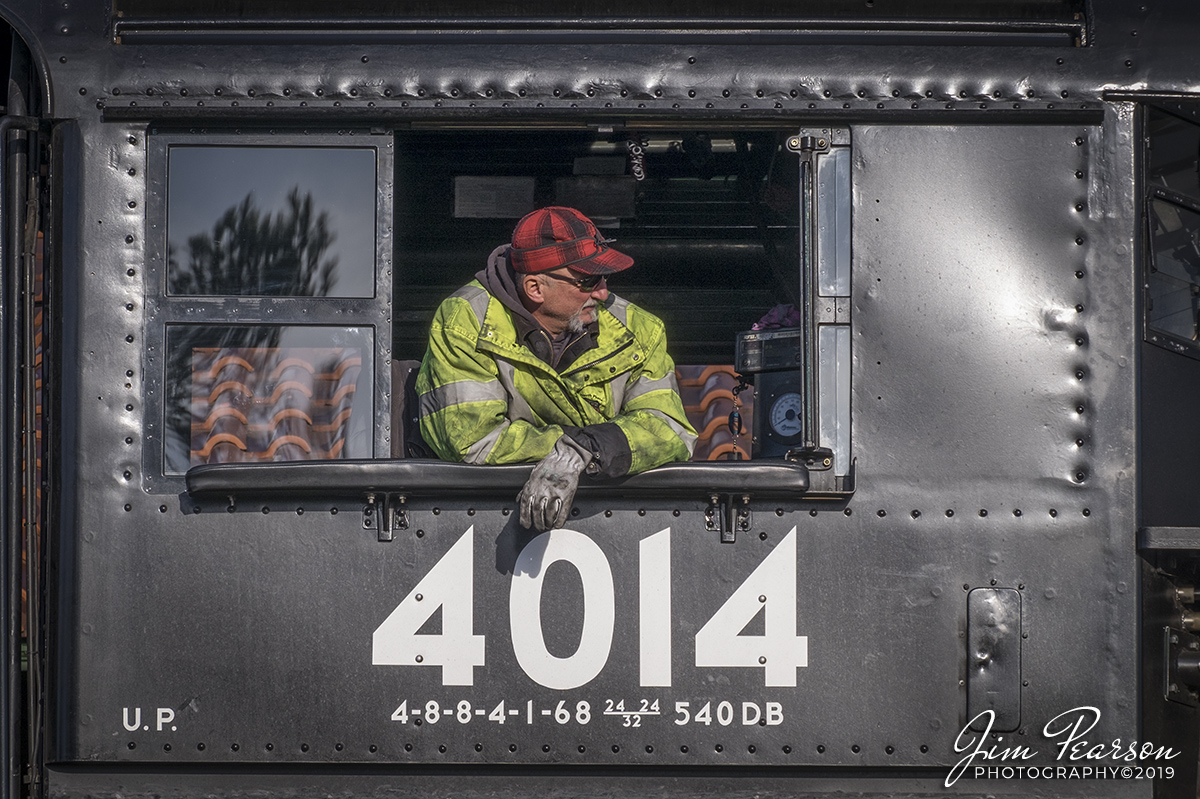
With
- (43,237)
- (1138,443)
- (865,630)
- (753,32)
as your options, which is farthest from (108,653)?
(1138,443)

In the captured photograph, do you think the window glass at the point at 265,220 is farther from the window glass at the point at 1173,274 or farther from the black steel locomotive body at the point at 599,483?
the window glass at the point at 1173,274

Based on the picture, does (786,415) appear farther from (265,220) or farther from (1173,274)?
(265,220)

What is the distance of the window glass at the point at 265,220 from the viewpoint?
8.64 feet

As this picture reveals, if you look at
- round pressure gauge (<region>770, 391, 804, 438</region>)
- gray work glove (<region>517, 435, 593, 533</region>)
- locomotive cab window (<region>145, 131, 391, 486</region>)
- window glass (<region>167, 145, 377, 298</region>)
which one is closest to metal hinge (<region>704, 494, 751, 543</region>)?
gray work glove (<region>517, 435, 593, 533</region>)

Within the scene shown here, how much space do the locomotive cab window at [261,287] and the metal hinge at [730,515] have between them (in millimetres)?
836

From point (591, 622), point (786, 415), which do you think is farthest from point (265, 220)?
point (786, 415)

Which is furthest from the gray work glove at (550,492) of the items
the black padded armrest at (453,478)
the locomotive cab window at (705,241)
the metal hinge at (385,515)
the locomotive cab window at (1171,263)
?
the locomotive cab window at (1171,263)

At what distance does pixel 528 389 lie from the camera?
278 centimetres

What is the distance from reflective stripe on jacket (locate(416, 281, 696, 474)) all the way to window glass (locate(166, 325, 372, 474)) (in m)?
0.20

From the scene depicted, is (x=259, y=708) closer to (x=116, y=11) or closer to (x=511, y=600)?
(x=511, y=600)

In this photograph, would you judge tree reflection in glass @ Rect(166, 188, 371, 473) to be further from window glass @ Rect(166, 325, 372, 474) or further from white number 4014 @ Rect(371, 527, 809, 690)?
white number 4014 @ Rect(371, 527, 809, 690)

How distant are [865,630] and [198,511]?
1.61m

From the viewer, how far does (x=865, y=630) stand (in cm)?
251

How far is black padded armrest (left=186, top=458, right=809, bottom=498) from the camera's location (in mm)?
2488
